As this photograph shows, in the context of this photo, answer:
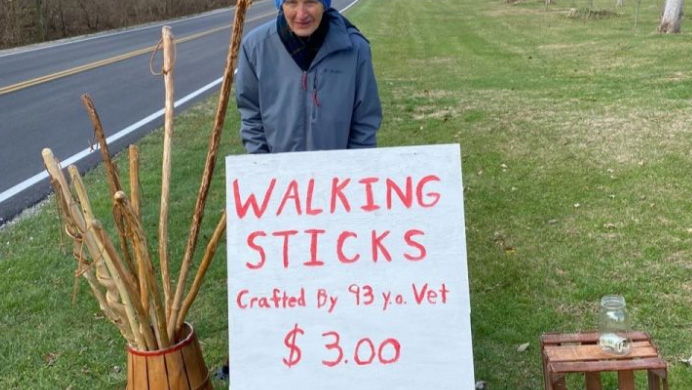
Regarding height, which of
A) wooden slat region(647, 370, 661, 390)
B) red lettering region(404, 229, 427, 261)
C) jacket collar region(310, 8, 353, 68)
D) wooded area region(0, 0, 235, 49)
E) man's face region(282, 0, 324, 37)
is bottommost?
wooden slat region(647, 370, 661, 390)

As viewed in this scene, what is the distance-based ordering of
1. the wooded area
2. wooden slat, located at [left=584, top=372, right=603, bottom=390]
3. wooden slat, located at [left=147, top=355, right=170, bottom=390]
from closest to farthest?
wooden slat, located at [left=147, top=355, right=170, bottom=390] → wooden slat, located at [left=584, top=372, right=603, bottom=390] → the wooded area

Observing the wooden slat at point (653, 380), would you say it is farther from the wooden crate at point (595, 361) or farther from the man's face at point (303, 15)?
the man's face at point (303, 15)

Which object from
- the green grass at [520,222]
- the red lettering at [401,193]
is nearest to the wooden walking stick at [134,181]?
the red lettering at [401,193]

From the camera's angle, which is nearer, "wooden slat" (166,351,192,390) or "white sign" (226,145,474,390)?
"white sign" (226,145,474,390)

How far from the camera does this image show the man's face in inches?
109

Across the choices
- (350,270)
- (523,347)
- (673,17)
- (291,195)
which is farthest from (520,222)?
(673,17)

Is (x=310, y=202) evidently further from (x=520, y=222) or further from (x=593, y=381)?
(x=520, y=222)

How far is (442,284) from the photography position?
240 centimetres

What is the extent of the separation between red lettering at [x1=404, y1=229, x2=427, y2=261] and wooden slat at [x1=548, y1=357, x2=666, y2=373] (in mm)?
652

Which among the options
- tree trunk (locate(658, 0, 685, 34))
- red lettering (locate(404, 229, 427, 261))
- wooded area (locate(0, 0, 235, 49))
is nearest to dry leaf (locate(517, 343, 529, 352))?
red lettering (locate(404, 229, 427, 261))

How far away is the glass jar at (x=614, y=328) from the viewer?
8.73 feet

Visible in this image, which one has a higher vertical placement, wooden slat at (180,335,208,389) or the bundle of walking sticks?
the bundle of walking sticks

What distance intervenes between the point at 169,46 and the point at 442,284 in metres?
1.31

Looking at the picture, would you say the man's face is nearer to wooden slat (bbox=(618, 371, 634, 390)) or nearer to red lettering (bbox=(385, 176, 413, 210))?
red lettering (bbox=(385, 176, 413, 210))
